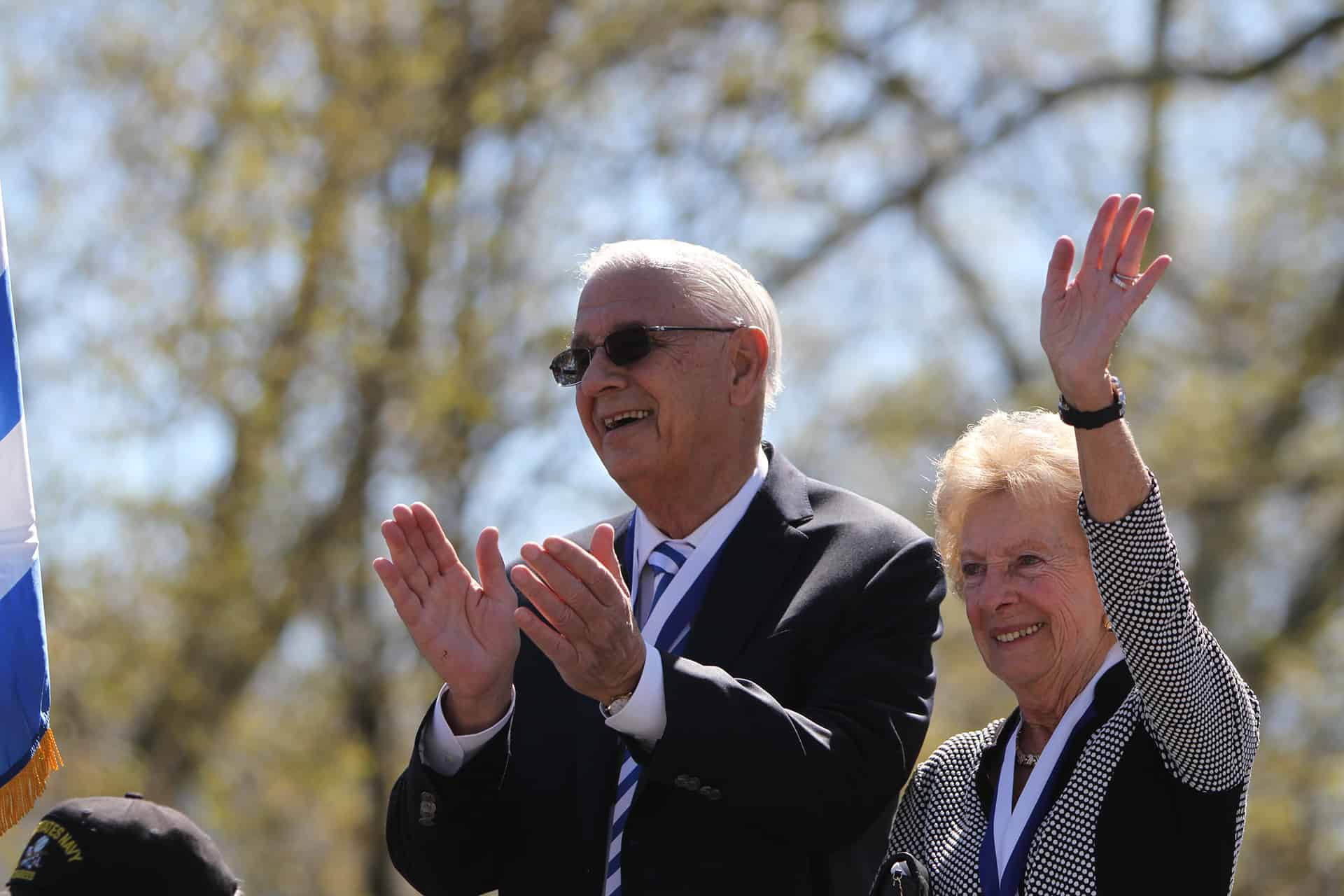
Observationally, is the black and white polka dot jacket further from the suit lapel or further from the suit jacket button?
the suit jacket button

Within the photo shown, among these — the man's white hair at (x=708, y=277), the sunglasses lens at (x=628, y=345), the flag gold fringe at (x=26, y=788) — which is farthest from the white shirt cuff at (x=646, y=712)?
the flag gold fringe at (x=26, y=788)

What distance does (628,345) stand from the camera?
3695 millimetres

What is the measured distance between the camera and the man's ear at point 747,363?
380 centimetres

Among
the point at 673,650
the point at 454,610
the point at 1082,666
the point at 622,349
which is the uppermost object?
the point at 622,349

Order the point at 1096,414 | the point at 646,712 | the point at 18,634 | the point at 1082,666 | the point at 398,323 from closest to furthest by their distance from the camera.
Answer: the point at 1096,414
the point at 646,712
the point at 1082,666
the point at 18,634
the point at 398,323

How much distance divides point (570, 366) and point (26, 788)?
1428mm

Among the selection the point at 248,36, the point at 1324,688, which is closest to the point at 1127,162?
the point at 1324,688

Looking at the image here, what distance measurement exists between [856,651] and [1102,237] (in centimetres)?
95

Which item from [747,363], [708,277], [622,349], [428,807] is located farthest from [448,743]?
[708,277]

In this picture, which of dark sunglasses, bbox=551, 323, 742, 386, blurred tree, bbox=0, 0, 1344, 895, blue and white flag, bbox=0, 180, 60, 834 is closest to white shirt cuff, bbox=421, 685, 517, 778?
dark sunglasses, bbox=551, 323, 742, 386

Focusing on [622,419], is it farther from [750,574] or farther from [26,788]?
[26,788]

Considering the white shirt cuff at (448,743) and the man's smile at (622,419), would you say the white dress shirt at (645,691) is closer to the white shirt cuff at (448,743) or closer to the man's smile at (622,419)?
the white shirt cuff at (448,743)

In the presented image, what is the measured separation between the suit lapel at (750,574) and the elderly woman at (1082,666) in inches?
12.4

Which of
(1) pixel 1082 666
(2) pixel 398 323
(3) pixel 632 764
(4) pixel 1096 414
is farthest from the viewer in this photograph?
(2) pixel 398 323
